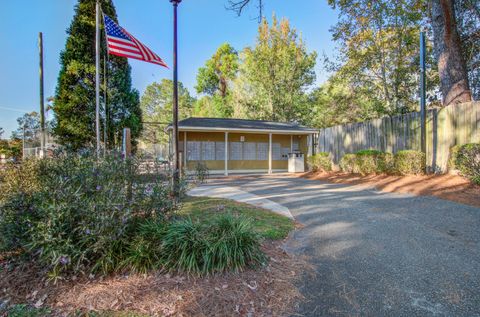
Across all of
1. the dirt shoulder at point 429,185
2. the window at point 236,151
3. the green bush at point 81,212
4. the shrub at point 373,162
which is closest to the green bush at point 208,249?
the green bush at point 81,212

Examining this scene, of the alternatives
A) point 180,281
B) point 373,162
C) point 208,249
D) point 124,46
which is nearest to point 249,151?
point 373,162

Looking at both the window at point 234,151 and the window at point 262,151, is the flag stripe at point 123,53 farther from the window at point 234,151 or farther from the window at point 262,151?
the window at point 262,151

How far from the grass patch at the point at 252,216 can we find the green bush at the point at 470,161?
5312 millimetres

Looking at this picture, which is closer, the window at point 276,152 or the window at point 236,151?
the window at point 236,151

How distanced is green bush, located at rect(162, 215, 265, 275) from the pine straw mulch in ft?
0.35

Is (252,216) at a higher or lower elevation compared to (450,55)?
lower

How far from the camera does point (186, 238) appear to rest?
2975 millimetres

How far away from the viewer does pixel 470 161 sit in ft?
22.0

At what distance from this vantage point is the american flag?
724 centimetres

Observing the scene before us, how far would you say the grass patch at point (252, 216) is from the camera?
4036 millimetres

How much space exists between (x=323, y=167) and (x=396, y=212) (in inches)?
296

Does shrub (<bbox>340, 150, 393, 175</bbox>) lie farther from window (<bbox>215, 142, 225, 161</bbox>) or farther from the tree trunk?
window (<bbox>215, 142, 225, 161</bbox>)

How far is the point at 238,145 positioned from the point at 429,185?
30.6 feet

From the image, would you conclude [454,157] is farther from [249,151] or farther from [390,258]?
[249,151]
